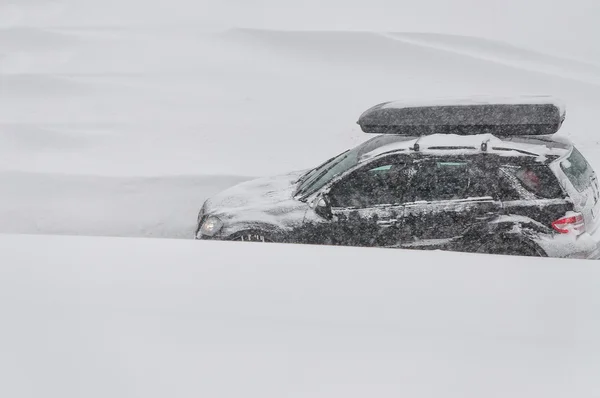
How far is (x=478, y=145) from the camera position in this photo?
3.72m

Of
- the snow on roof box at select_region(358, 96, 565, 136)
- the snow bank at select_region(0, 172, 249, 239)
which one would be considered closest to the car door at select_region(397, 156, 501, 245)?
the snow on roof box at select_region(358, 96, 565, 136)

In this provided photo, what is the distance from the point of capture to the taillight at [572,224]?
3516mm

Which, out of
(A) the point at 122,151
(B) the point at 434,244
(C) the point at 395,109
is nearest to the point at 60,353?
(B) the point at 434,244

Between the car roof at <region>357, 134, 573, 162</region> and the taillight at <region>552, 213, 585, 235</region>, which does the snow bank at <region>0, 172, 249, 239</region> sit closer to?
the car roof at <region>357, 134, 573, 162</region>

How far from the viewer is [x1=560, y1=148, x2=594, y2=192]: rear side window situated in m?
3.57

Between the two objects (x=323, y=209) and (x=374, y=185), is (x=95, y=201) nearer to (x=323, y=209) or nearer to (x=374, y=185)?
(x=323, y=209)

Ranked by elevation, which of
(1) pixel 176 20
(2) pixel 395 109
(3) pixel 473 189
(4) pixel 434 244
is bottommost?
(4) pixel 434 244

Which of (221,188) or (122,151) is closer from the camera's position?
(221,188)

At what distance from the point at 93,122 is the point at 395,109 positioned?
2.67m

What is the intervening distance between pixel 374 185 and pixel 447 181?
0.39m

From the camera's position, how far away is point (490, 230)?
145 inches

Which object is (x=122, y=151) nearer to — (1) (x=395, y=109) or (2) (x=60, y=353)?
(1) (x=395, y=109)

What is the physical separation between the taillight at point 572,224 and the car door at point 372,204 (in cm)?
82

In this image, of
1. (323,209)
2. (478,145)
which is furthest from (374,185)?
(478,145)
